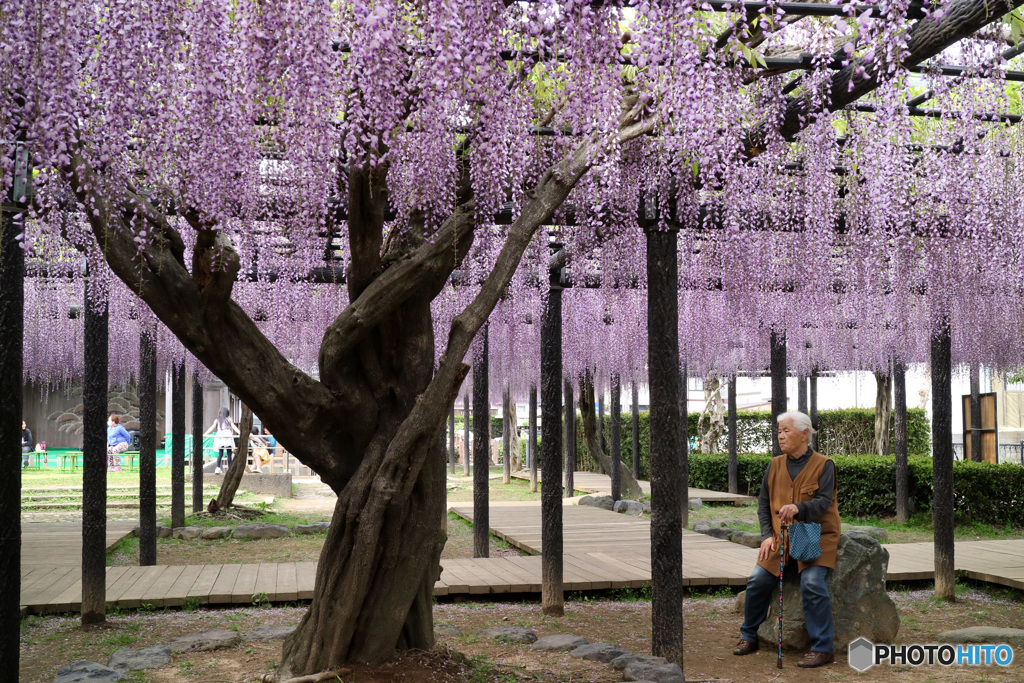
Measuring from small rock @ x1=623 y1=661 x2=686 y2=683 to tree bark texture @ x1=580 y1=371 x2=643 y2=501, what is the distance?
27.6 ft

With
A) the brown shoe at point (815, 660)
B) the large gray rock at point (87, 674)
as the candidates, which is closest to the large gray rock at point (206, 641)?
the large gray rock at point (87, 674)

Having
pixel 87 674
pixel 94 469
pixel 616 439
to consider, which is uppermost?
pixel 94 469

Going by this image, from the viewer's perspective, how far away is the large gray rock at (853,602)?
4613 millimetres

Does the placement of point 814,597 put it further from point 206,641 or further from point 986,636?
point 206,641

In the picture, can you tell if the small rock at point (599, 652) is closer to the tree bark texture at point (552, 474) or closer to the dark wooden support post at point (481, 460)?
the tree bark texture at point (552, 474)

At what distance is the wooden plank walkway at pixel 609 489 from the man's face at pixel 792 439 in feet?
26.8

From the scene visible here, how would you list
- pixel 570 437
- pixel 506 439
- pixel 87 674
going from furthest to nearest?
1. pixel 506 439
2. pixel 570 437
3. pixel 87 674

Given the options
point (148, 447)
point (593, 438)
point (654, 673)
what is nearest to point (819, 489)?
point (654, 673)

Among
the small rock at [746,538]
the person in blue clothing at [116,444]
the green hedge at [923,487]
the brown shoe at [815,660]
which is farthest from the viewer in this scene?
the person in blue clothing at [116,444]

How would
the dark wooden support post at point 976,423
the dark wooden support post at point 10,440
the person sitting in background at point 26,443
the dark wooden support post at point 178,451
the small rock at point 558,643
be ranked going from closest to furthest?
1. the dark wooden support post at point 10,440
2. the small rock at point 558,643
3. the dark wooden support post at point 178,451
4. the dark wooden support post at point 976,423
5. the person sitting in background at point 26,443

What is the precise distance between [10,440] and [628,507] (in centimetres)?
877

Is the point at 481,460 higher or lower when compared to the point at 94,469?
lower

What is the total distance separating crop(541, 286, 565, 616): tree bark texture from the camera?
5801 mm

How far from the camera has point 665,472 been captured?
14.0ft
